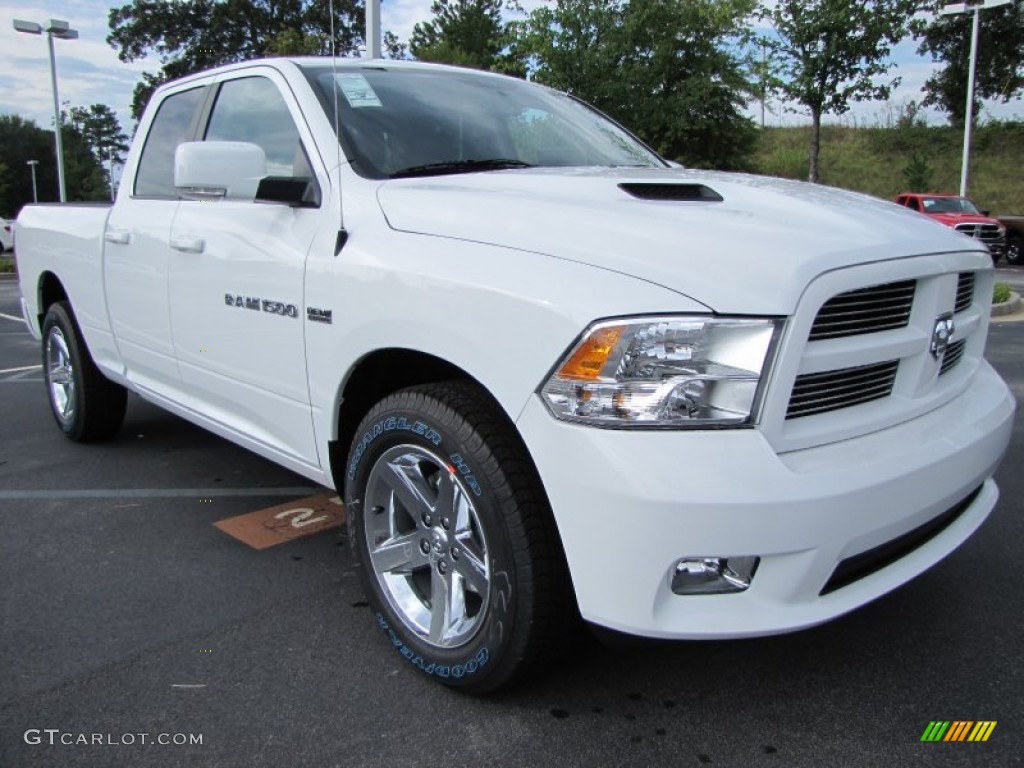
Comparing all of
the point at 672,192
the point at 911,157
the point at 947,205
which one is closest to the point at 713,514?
the point at 672,192

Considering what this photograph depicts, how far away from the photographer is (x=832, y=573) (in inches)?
76.5

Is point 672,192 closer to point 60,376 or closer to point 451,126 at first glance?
point 451,126

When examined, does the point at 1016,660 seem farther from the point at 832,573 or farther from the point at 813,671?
the point at 832,573

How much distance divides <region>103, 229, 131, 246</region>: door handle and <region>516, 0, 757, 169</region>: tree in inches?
753

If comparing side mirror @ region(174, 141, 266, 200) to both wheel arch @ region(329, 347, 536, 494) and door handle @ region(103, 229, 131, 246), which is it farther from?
door handle @ region(103, 229, 131, 246)

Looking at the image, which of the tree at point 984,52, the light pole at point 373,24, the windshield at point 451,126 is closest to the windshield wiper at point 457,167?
the windshield at point 451,126

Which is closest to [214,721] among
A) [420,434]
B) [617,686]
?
[420,434]

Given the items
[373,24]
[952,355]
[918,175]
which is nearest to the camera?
[952,355]

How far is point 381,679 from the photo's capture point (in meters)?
2.46

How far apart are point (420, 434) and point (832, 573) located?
1068mm

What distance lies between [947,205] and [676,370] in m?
21.9

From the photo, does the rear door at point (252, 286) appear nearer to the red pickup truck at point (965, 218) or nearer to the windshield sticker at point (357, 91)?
the windshield sticker at point (357, 91)

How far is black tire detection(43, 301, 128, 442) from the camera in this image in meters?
4.62

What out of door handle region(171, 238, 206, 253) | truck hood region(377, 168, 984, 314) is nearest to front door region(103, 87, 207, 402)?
door handle region(171, 238, 206, 253)
